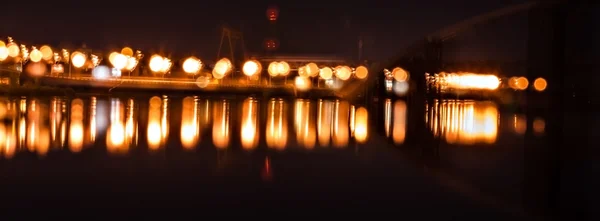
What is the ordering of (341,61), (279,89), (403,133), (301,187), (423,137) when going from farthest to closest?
(341,61) → (279,89) → (403,133) → (423,137) → (301,187)

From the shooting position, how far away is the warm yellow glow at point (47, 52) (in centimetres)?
4522

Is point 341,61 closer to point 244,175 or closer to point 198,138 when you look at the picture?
point 198,138

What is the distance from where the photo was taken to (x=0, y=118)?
14.3 metres

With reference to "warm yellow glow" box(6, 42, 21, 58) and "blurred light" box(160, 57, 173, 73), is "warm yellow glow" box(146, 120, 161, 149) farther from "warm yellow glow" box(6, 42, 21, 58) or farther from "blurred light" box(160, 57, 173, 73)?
"blurred light" box(160, 57, 173, 73)

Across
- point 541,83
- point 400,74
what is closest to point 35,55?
point 400,74

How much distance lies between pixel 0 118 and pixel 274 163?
796cm

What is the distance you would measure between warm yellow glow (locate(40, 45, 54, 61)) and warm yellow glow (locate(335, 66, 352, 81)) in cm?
1714

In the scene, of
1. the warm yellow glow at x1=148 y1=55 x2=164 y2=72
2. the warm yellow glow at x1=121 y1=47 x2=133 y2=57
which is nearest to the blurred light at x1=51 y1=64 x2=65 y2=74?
the warm yellow glow at x1=121 y1=47 x2=133 y2=57

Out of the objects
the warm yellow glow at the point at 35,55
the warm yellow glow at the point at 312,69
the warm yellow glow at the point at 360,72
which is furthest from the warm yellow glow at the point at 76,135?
the warm yellow glow at the point at 312,69

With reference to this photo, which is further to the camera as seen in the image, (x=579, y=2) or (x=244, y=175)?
(x=579, y=2)

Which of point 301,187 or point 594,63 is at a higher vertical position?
point 594,63

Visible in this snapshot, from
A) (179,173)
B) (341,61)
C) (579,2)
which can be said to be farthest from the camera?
(341,61)

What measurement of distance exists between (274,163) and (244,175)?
1176mm

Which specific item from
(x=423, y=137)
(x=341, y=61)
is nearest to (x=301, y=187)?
(x=423, y=137)
